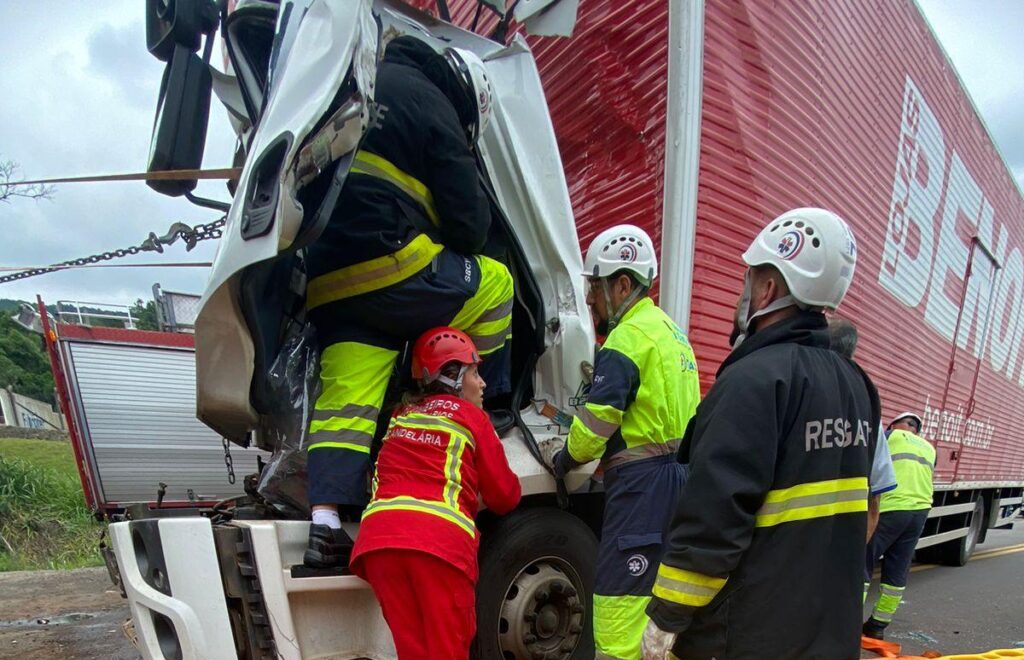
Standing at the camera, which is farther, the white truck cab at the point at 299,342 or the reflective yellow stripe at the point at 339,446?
the reflective yellow stripe at the point at 339,446

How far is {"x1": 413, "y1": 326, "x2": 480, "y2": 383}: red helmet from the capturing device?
2213 mm

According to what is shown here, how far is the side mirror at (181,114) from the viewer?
2139mm

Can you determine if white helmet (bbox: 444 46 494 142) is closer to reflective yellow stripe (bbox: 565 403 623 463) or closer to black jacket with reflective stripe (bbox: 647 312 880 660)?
reflective yellow stripe (bbox: 565 403 623 463)

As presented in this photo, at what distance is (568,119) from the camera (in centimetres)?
362

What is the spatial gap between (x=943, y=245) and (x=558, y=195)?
16.2ft

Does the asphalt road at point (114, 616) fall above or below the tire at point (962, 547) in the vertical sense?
above

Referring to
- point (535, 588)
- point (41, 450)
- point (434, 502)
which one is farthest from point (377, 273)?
point (41, 450)

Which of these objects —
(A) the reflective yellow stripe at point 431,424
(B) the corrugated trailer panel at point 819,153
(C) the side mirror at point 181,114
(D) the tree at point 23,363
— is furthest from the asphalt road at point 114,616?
(D) the tree at point 23,363

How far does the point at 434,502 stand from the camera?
2.03 metres

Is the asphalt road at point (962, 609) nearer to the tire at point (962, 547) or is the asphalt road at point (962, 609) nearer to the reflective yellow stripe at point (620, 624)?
the tire at point (962, 547)

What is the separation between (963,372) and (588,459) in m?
6.70

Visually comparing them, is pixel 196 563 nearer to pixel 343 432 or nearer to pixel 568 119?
pixel 343 432

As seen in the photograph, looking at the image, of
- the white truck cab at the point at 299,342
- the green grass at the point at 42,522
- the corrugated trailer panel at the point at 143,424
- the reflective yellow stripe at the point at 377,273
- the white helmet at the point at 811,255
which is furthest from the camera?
the green grass at the point at 42,522

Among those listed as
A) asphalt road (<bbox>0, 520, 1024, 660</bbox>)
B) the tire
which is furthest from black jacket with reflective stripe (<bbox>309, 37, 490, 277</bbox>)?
the tire
